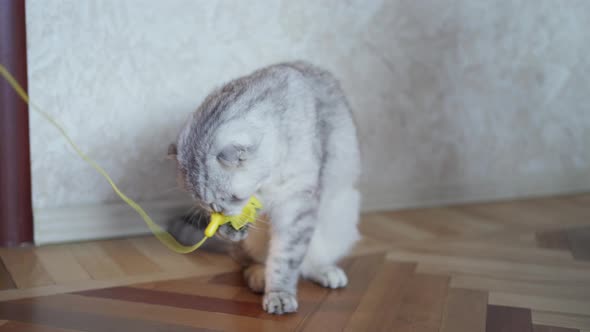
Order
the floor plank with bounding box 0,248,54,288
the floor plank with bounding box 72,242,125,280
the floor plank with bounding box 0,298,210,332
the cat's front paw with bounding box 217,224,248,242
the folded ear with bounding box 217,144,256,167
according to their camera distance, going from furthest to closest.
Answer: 1. the floor plank with bounding box 72,242,125,280
2. the floor plank with bounding box 0,248,54,288
3. the cat's front paw with bounding box 217,224,248,242
4. the floor plank with bounding box 0,298,210,332
5. the folded ear with bounding box 217,144,256,167

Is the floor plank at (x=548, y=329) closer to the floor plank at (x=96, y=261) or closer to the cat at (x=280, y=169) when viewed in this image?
the cat at (x=280, y=169)

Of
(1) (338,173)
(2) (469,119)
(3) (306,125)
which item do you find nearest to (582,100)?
(2) (469,119)

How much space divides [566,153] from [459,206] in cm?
77

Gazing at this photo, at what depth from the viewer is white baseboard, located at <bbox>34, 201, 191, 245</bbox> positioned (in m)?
2.41

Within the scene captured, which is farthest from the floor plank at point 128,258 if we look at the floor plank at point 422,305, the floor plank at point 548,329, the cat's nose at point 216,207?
the floor plank at point 548,329

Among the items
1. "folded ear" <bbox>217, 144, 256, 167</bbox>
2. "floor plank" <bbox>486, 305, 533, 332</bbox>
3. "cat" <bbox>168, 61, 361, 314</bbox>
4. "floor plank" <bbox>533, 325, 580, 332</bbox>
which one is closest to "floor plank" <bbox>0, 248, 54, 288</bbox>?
"cat" <bbox>168, 61, 361, 314</bbox>

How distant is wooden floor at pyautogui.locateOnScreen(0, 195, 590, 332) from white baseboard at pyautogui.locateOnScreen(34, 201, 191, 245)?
0.25ft

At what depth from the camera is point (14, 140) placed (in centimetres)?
230

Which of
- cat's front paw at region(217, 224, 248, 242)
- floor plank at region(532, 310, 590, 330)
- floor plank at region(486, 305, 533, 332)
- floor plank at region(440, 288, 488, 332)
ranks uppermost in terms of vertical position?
cat's front paw at region(217, 224, 248, 242)

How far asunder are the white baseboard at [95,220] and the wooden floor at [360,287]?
0.08 m

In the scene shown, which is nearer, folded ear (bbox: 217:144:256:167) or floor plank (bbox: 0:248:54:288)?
folded ear (bbox: 217:144:256:167)

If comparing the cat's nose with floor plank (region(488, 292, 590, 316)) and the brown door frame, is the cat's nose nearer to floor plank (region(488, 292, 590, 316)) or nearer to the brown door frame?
floor plank (region(488, 292, 590, 316))

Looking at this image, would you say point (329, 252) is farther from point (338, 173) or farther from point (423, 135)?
point (423, 135)

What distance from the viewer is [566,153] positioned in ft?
10.9
